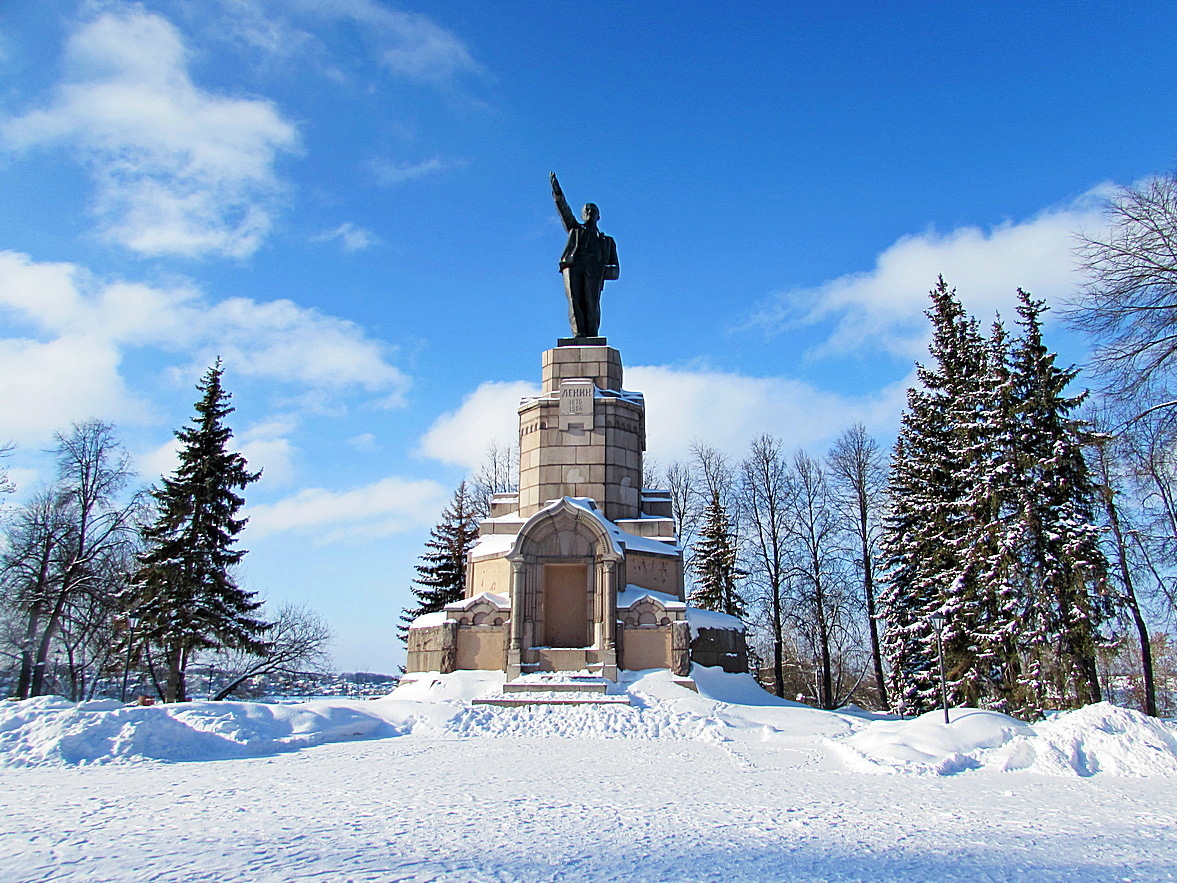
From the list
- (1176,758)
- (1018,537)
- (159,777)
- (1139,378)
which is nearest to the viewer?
(159,777)

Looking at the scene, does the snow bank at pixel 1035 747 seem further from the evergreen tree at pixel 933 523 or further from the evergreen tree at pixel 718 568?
the evergreen tree at pixel 718 568

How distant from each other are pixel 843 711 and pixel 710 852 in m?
12.0

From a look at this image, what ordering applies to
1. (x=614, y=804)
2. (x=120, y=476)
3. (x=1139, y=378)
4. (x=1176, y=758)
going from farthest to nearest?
(x=120, y=476) < (x=1139, y=378) < (x=1176, y=758) < (x=614, y=804)

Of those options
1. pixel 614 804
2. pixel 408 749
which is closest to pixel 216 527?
pixel 408 749

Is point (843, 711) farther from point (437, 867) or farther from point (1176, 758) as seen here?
point (437, 867)

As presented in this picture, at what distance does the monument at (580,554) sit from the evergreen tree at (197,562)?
675 centimetres

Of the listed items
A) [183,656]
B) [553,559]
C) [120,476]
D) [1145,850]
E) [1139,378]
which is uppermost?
[120,476]

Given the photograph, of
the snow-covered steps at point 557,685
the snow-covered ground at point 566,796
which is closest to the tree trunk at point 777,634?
the snow-covered steps at point 557,685

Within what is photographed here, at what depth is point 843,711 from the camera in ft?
52.6

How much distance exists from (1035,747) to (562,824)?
631cm

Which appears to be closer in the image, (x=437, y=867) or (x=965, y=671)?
(x=437, y=867)

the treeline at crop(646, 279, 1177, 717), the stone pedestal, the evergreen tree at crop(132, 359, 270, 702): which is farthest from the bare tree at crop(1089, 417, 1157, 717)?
the evergreen tree at crop(132, 359, 270, 702)

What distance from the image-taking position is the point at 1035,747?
29.9 feet

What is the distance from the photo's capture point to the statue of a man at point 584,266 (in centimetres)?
2162
